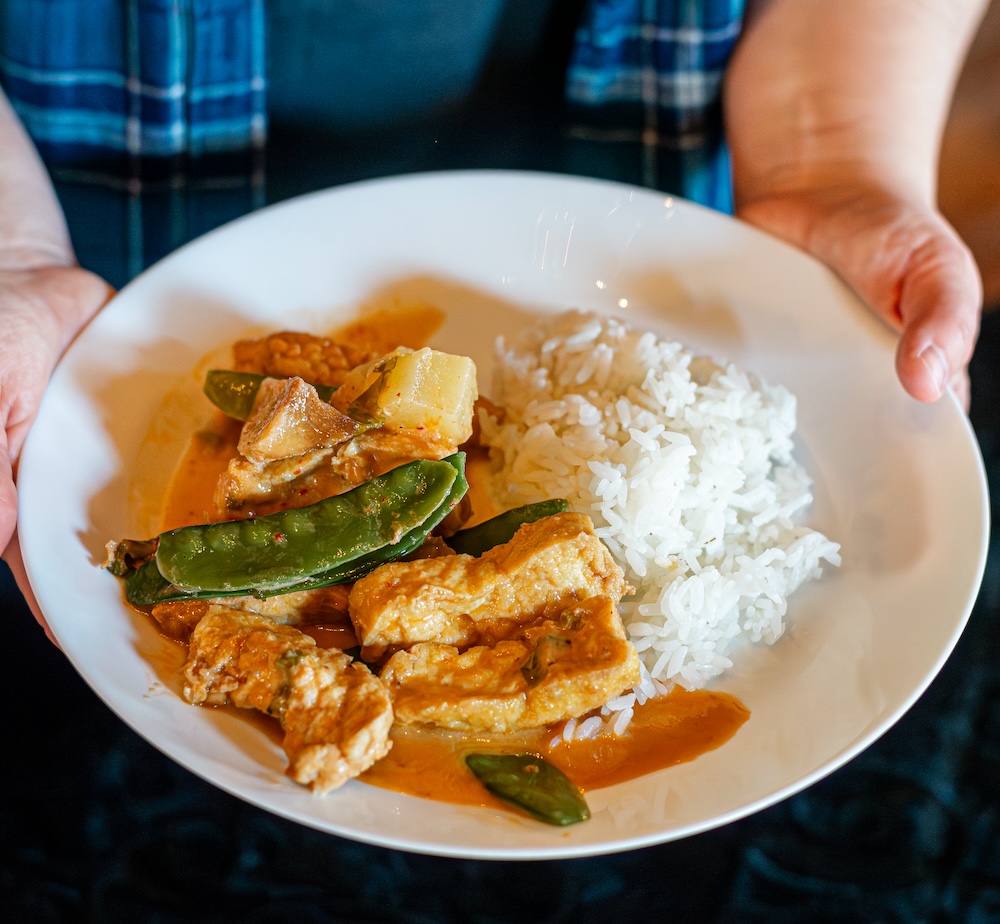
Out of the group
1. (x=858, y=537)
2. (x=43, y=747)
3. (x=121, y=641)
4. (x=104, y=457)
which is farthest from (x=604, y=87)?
(x=43, y=747)

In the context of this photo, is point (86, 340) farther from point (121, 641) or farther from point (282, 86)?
point (282, 86)

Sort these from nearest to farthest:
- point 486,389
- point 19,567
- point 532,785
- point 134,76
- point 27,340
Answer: point 532,785, point 19,567, point 27,340, point 486,389, point 134,76

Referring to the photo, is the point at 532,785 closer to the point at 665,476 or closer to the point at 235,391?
the point at 665,476

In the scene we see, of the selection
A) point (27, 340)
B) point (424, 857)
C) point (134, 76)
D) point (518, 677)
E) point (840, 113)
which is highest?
point (840, 113)

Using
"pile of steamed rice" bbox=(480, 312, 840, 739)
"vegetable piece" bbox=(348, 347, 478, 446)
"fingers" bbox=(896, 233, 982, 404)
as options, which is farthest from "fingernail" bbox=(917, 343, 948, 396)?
"vegetable piece" bbox=(348, 347, 478, 446)

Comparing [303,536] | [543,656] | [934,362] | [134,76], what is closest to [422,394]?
[303,536]

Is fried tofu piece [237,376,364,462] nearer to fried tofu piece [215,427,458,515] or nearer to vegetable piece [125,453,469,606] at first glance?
fried tofu piece [215,427,458,515]

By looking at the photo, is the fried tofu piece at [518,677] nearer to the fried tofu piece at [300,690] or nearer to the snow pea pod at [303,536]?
the fried tofu piece at [300,690]
